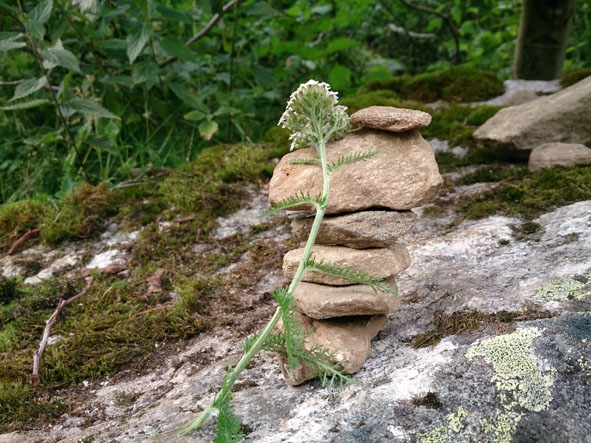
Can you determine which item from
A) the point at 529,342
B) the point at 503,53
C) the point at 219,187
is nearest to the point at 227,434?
the point at 529,342

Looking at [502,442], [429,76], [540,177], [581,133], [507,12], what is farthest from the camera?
[507,12]

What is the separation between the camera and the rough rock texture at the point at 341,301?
218 cm

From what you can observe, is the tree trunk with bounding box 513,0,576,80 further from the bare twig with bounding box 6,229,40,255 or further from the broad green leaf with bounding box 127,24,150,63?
the bare twig with bounding box 6,229,40,255

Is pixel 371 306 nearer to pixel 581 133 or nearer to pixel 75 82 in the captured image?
pixel 581 133

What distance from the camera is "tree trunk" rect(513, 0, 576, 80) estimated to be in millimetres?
5367

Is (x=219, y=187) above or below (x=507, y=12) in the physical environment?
below

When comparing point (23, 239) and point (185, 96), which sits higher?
point (185, 96)

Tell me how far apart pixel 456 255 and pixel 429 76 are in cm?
345

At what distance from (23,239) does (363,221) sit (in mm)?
2708

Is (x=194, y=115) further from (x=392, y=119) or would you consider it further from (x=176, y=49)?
(x=392, y=119)

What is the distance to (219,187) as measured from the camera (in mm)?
4258

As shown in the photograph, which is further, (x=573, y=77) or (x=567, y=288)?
(x=573, y=77)

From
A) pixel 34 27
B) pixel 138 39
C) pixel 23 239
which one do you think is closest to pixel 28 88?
pixel 34 27

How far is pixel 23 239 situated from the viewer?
3.94m
